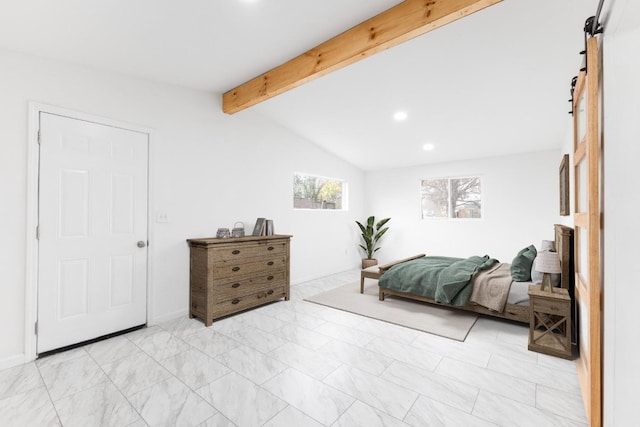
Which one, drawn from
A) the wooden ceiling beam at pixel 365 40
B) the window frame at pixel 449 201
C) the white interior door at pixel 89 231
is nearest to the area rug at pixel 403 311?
the white interior door at pixel 89 231

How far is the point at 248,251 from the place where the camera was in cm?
347

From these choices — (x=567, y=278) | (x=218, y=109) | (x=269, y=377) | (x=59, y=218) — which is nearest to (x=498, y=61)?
(x=567, y=278)

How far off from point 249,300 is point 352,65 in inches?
114

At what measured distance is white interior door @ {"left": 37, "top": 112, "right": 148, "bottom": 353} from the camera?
2416 mm

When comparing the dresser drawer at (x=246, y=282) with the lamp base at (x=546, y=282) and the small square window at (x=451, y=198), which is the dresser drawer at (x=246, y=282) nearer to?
the lamp base at (x=546, y=282)

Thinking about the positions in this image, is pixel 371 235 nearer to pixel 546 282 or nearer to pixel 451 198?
pixel 451 198

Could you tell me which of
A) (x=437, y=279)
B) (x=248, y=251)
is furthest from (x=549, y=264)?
(x=248, y=251)

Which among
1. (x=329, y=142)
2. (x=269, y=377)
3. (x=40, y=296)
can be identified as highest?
(x=329, y=142)

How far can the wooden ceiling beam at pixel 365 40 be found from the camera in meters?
1.92

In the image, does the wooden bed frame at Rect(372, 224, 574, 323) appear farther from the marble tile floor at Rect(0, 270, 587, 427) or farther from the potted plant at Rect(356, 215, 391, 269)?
the potted plant at Rect(356, 215, 391, 269)

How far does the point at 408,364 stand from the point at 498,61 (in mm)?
2837

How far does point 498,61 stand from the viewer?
8.89 ft

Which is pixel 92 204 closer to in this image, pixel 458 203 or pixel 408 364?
pixel 408 364
